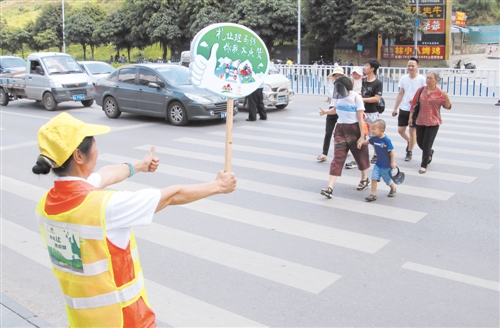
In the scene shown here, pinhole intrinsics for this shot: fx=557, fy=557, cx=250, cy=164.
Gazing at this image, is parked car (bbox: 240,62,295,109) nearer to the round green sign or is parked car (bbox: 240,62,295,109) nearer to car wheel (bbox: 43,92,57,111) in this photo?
car wheel (bbox: 43,92,57,111)

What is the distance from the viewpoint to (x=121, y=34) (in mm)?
49469

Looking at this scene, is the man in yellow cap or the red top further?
the red top

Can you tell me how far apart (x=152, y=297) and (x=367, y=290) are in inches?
76.0

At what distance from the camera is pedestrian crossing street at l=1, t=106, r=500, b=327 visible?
→ 5121mm

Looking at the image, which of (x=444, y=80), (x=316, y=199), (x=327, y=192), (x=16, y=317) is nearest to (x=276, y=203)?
(x=316, y=199)

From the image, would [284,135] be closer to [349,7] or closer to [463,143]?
[463,143]

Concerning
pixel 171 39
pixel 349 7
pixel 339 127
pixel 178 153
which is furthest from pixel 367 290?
pixel 171 39

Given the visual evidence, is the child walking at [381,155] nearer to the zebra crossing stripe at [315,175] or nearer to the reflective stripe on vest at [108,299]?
the zebra crossing stripe at [315,175]

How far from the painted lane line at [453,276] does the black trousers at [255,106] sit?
9.76 m

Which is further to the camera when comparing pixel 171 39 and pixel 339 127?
pixel 171 39

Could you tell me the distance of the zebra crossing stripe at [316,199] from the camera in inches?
281

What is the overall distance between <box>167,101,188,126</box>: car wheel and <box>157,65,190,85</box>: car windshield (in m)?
0.67

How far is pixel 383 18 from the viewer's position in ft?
110

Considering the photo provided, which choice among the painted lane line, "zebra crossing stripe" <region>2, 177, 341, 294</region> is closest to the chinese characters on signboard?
"zebra crossing stripe" <region>2, 177, 341, 294</region>
